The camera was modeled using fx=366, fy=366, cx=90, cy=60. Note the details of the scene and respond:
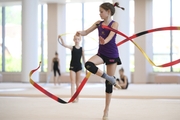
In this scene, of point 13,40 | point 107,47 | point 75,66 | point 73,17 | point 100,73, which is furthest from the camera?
point 13,40

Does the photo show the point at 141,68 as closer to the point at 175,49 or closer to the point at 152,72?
the point at 152,72

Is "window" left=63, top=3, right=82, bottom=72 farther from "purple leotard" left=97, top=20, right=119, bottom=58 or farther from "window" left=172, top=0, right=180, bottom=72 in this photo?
"purple leotard" left=97, top=20, right=119, bottom=58

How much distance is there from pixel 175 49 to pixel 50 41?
799 centimetres

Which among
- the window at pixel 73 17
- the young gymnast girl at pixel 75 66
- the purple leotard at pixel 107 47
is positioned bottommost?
the young gymnast girl at pixel 75 66

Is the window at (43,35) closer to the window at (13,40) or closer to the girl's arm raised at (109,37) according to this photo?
the window at (13,40)

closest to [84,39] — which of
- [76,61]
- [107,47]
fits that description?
[76,61]

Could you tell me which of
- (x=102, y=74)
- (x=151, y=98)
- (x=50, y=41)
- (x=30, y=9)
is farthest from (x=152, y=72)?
(x=102, y=74)

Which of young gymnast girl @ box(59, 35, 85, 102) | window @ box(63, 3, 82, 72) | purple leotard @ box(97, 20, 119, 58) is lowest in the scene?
young gymnast girl @ box(59, 35, 85, 102)

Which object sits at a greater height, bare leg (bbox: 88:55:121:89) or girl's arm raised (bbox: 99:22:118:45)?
girl's arm raised (bbox: 99:22:118:45)

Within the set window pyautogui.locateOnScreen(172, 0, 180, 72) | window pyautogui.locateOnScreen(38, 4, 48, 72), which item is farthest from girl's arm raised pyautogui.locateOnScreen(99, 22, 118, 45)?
window pyautogui.locateOnScreen(38, 4, 48, 72)

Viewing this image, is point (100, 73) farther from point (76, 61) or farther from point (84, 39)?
point (84, 39)

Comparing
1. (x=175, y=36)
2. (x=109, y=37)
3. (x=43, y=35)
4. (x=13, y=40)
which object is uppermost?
(x=43, y=35)

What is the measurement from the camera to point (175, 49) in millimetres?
22578

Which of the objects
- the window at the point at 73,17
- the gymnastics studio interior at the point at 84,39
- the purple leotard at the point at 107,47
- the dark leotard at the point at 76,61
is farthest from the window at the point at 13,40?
the purple leotard at the point at 107,47
